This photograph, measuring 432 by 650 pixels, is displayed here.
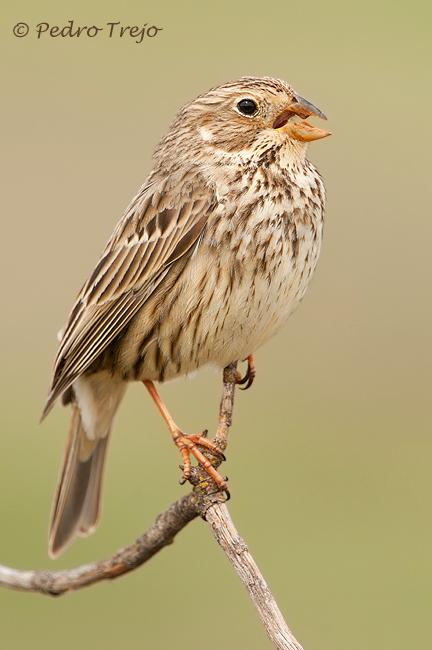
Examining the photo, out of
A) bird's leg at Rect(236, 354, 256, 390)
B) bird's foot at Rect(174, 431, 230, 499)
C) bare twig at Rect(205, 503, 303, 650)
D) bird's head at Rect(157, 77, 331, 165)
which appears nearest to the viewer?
bare twig at Rect(205, 503, 303, 650)

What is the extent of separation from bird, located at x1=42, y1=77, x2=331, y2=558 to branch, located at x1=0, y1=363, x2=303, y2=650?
0.22 m

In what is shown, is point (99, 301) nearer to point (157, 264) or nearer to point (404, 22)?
point (157, 264)

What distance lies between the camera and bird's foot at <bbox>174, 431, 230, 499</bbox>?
432 centimetres

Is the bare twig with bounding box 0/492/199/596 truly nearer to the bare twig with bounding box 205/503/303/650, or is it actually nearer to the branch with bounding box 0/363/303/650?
the branch with bounding box 0/363/303/650

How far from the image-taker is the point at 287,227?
4684 mm

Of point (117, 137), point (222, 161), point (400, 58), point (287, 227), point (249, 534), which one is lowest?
point (249, 534)

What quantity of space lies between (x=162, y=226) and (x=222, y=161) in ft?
1.43

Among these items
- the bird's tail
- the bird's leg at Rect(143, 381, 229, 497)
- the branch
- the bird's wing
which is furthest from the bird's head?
the bird's tail

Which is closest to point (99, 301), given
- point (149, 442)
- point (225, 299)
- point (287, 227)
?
point (225, 299)

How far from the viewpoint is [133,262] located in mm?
4938

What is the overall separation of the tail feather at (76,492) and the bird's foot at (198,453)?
0.99 metres

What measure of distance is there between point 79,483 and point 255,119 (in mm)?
2355

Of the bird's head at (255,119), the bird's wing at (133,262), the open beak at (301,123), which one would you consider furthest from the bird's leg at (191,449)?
the open beak at (301,123)

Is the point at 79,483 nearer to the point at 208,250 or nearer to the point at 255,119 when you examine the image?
the point at 208,250
